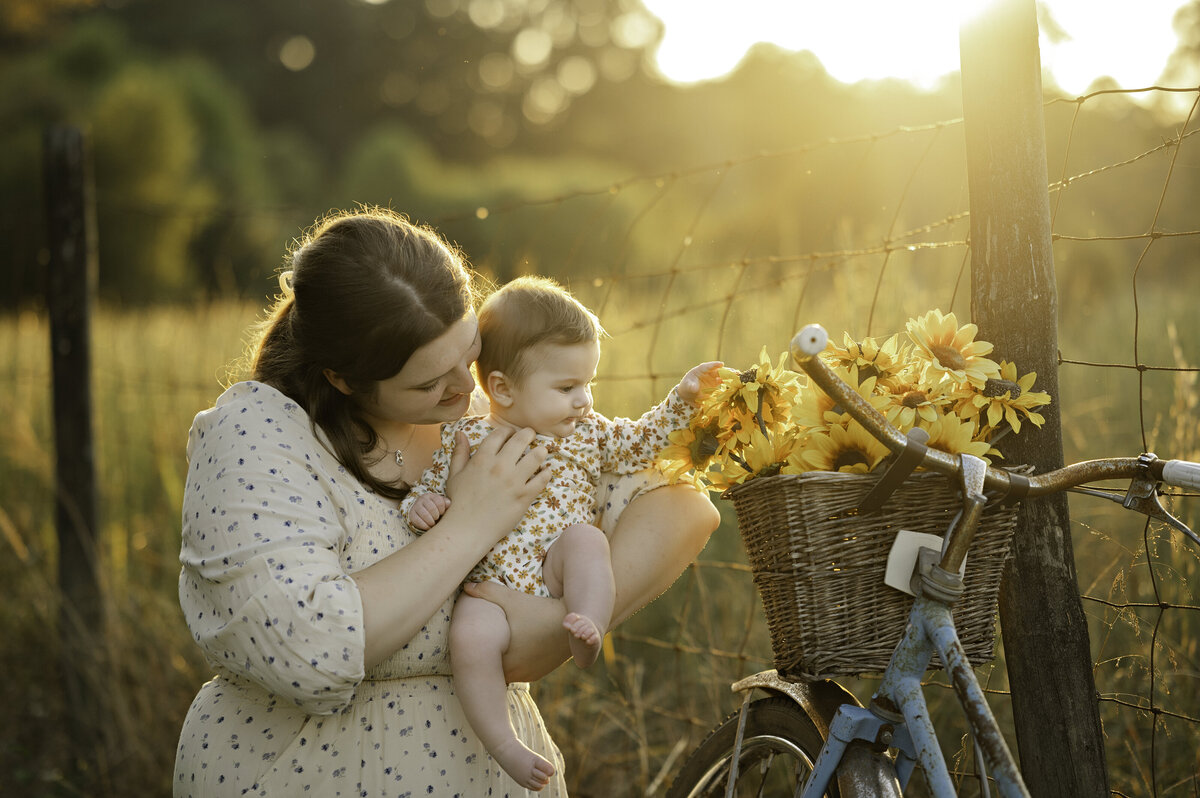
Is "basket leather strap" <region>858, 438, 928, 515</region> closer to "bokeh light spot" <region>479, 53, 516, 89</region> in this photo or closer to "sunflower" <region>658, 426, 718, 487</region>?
"sunflower" <region>658, 426, 718, 487</region>

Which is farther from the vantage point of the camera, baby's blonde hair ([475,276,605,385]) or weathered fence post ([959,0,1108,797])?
baby's blonde hair ([475,276,605,385])

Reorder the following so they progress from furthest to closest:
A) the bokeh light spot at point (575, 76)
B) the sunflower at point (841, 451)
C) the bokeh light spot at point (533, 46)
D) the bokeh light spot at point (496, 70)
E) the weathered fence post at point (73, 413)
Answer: the bokeh light spot at point (575, 76)
the bokeh light spot at point (533, 46)
the bokeh light spot at point (496, 70)
the weathered fence post at point (73, 413)
the sunflower at point (841, 451)

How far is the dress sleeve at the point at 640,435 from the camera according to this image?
173 centimetres

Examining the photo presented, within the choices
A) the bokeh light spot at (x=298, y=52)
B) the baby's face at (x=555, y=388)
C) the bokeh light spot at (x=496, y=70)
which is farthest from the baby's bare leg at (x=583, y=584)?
the bokeh light spot at (x=496, y=70)

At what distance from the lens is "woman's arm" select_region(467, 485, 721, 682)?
5.35ft

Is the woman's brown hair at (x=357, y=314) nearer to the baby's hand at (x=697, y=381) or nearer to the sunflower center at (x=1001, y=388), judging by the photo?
the baby's hand at (x=697, y=381)

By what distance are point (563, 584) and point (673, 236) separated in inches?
513

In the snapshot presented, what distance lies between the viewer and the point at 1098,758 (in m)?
1.57

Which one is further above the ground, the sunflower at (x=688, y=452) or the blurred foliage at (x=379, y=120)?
the blurred foliage at (x=379, y=120)

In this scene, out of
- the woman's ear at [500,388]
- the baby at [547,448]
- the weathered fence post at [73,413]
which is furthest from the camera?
the weathered fence post at [73,413]

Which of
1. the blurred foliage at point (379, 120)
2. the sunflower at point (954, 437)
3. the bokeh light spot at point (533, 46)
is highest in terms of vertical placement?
the bokeh light spot at point (533, 46)

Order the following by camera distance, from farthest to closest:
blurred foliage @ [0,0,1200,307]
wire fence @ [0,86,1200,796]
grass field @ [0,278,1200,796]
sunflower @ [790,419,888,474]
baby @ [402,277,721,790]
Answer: blurred foliage @ [0,0,1200,307], grass field @ [0,278,1200,796], wire fence @ [0,86,1200,796], baby @ [402,277,721,790], sunflower @ [790,419,888,474]

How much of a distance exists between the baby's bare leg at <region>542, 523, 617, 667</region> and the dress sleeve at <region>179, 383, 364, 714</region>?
0.35 m

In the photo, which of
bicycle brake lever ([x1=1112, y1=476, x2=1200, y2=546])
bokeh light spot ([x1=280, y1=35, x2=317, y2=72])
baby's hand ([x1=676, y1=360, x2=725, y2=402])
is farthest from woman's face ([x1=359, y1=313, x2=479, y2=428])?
bokeh light spot ([x1=280, y1=35, x2=317, y2=72])
